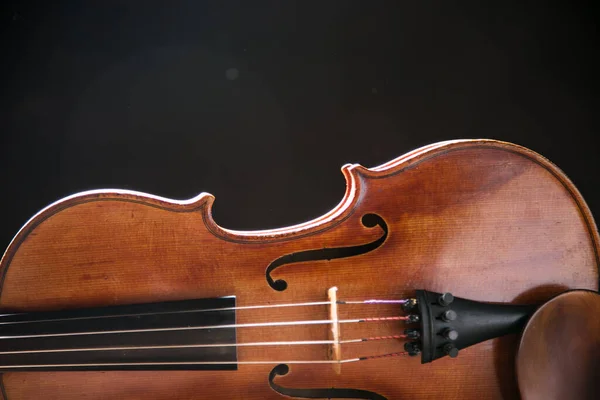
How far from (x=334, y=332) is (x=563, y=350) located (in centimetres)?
57

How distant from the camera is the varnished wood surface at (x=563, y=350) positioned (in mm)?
1140

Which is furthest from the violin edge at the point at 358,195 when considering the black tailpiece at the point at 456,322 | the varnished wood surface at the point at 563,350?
the black tailpiece at the point at 456,322

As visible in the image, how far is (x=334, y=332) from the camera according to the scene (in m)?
1.16

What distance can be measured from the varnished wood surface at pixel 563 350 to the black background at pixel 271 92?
0.84 meters

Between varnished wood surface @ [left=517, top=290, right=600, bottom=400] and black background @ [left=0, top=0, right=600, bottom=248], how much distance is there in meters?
0.84

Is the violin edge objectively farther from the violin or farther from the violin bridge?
the violin bridge

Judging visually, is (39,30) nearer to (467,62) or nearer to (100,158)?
(100,158)

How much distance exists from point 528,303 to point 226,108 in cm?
133

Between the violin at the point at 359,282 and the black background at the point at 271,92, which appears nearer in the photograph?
the violin at the point at 359,282

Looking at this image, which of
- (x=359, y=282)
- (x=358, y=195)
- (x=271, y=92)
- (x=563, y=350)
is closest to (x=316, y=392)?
(x=359, y=282)

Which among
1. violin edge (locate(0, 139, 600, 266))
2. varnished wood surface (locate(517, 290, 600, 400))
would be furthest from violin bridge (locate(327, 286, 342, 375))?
varnished wood surface (locate(517, 290, 600, 400))

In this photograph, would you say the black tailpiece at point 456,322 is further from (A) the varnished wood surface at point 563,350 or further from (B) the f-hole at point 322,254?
(B) the f-hole at point 322,254

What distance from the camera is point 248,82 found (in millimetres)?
1900

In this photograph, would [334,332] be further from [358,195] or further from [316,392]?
[358,195]
